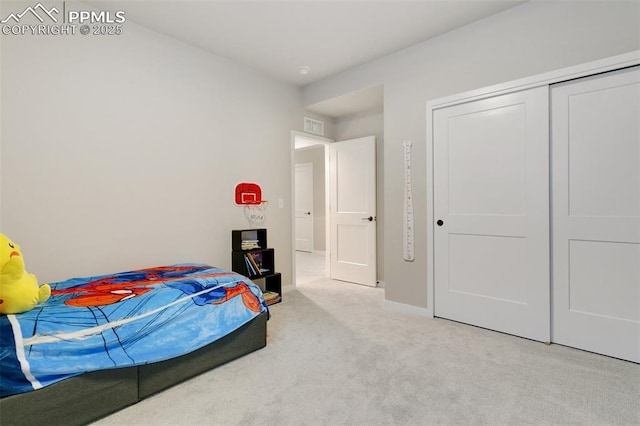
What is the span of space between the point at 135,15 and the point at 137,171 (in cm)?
127

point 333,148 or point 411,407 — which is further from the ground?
point 333,148

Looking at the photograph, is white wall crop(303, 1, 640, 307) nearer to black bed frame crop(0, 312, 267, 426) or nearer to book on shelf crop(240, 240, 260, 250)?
book on shelf crop(240, 240, 260, 250)

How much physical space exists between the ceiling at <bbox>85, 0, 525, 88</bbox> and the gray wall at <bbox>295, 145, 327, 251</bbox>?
3.91 metres

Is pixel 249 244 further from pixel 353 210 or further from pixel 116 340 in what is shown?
pixel 116 340

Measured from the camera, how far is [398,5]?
8.07 ft

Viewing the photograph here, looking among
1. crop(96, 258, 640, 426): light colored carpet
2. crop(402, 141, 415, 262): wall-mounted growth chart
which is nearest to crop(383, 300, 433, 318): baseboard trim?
crop(96, 258, 640, 426): light colored carpet

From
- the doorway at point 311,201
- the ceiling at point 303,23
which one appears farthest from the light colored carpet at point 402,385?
the doorway at point 311,201

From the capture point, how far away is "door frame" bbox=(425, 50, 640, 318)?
83.0 inches

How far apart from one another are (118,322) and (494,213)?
2.79m

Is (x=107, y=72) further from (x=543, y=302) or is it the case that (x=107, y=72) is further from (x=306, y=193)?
(x=306, y=193)

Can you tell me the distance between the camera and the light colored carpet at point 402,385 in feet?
5.22

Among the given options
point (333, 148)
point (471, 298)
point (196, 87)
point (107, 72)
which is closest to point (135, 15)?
point (107, 72)

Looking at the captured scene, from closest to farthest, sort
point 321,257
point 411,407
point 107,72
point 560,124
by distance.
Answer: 1. point 411,407
2. point 560,124
3. point 107,72
4. point 321,257

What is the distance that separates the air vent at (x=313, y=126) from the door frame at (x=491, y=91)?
5.82 ft
